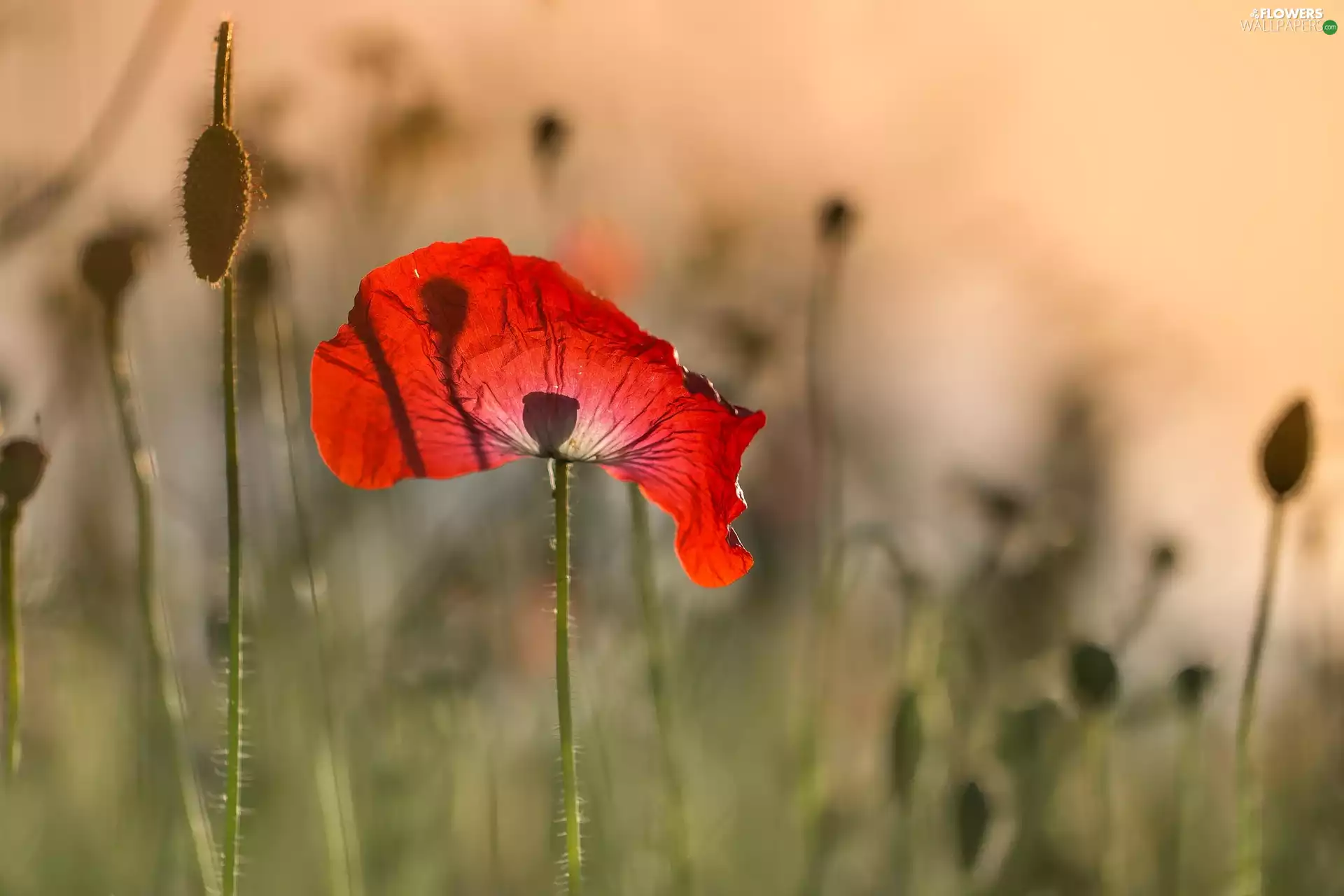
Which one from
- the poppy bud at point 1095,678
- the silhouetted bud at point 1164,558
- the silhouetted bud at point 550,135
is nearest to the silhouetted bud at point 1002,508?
the silhouetted bud at point 1164,558

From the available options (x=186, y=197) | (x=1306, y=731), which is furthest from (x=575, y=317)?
(x=1306, y=731)

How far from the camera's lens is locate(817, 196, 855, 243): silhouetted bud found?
3.91 ft

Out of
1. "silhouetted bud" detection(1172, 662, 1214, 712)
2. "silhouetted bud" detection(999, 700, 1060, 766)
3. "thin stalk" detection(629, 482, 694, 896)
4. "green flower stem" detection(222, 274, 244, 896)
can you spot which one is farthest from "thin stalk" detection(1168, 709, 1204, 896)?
"green flower stem" detection(222, 274, 244, 896)

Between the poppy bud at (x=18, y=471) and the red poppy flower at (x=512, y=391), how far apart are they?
14cm

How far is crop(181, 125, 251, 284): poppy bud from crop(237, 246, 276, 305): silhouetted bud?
383 millimetres

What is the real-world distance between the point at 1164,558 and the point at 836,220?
0.55 metres

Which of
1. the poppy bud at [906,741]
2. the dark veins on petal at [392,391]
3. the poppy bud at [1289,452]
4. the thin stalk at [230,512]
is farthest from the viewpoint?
the poppy bud at [906,741]

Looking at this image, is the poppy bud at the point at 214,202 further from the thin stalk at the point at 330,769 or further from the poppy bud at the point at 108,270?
the thin stalk at the point at 330,769

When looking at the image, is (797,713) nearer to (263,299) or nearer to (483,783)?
(483,783)

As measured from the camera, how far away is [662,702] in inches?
36.7

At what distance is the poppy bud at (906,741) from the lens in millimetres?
887

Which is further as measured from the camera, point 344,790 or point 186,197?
point 344,790

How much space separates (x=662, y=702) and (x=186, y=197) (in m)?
0.57

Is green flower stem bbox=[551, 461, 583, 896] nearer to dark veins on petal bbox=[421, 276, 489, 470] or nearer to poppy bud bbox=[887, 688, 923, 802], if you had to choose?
dark veins on petal bbox=[421, 276, 489, 470]
